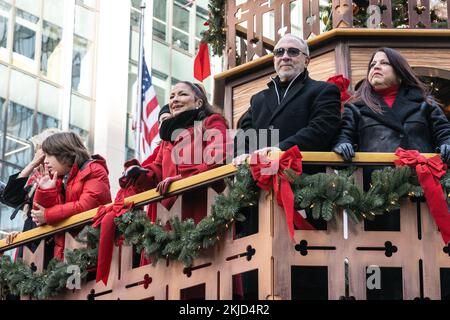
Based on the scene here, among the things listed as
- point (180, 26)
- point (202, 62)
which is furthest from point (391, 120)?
point (180, 26)

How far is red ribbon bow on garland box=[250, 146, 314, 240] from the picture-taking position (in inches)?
458

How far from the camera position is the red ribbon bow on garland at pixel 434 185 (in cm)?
1170

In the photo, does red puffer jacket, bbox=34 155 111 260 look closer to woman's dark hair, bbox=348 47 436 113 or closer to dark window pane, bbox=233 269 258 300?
dark window pane, bbox=233 269 258 300

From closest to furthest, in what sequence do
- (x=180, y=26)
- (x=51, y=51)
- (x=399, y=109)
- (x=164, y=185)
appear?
(x=399, y=109), (x=164, y=185), (x=51, y=51), (x=180, y=26)

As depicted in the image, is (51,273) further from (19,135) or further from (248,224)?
(19,135)

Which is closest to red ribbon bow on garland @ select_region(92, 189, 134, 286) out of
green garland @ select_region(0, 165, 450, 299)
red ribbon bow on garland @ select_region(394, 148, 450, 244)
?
green garland @ select_region(0, 165, 450, 299)

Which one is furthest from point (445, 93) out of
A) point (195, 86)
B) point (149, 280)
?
point (149, 280)

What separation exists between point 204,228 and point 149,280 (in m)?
0.94

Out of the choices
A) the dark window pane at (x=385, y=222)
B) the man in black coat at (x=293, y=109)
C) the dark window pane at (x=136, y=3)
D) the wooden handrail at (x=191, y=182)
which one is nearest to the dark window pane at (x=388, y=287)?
the dark window pane at (x=385, y=222)

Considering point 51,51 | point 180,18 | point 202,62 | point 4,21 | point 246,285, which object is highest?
point 180,18

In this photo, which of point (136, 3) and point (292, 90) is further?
point (136, 3)

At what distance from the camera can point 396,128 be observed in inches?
481

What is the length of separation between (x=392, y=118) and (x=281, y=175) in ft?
3.88
